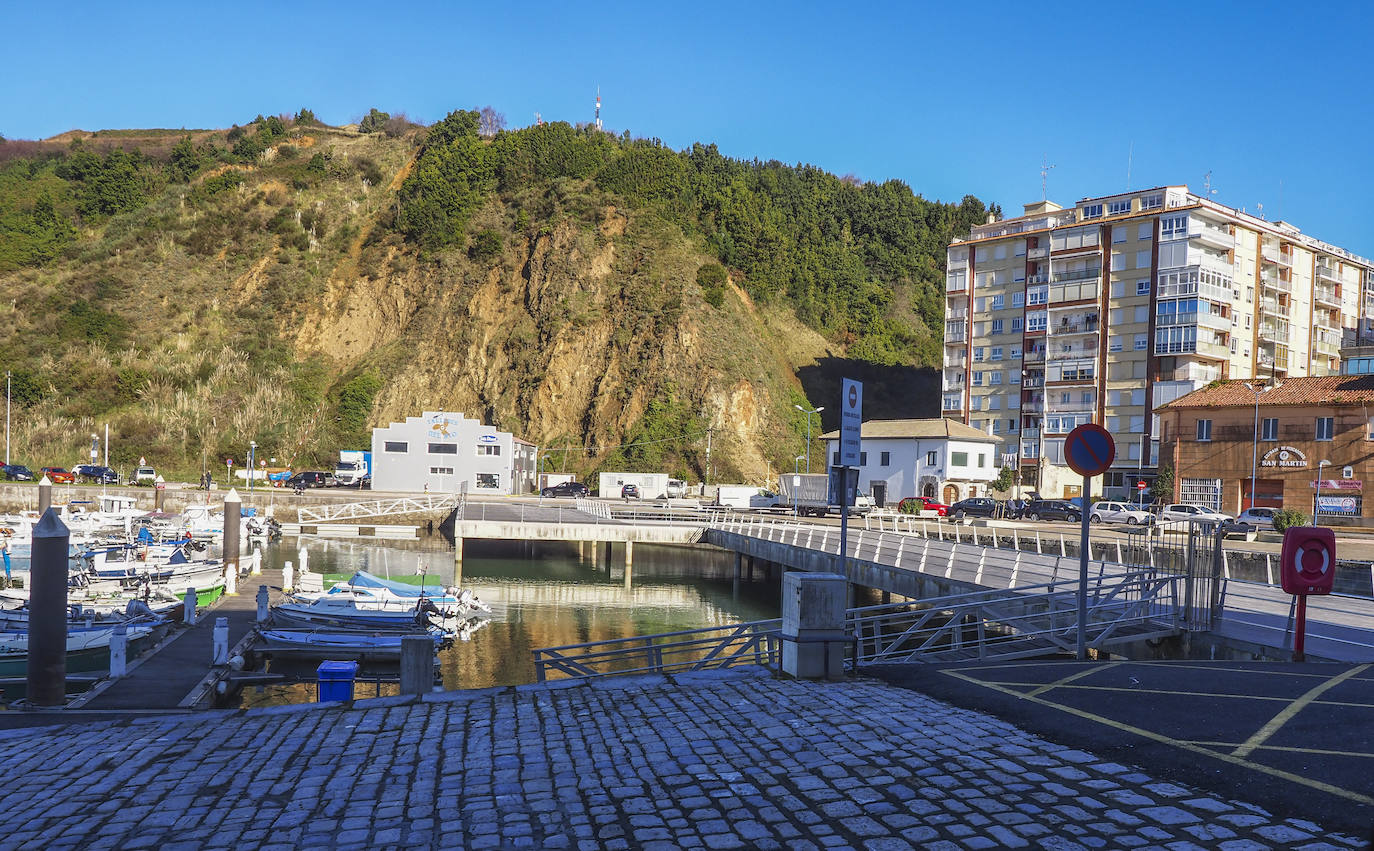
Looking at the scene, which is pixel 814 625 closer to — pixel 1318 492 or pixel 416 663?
pixel 416 663

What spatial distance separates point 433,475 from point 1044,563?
175ft

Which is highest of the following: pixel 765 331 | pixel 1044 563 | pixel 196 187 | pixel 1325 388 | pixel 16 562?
pixel 196 187

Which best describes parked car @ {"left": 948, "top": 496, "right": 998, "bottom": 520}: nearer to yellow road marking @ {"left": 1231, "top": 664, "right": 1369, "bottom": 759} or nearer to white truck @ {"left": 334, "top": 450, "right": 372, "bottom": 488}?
yellow road marking @ {"left": 1231, "top": 664, "right": 1369, "bottom": 759}

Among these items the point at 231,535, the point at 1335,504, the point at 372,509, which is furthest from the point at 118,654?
the point at 1335,504

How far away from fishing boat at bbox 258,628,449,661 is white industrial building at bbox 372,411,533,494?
4444 centimetres

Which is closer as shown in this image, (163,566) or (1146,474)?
(163,566)

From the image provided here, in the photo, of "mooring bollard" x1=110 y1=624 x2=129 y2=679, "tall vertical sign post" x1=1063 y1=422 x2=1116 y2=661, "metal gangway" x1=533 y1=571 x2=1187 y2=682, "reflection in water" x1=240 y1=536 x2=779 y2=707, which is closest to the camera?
"tall vertical sign post" x1=1063 y1=422 x2=1116 y2=661

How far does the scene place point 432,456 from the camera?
233 feet

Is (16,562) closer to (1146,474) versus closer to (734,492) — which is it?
(734,492)

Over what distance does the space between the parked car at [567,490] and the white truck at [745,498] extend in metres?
13.7

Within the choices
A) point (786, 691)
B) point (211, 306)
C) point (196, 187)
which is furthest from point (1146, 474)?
point (196, 187)

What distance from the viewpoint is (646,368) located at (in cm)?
8419

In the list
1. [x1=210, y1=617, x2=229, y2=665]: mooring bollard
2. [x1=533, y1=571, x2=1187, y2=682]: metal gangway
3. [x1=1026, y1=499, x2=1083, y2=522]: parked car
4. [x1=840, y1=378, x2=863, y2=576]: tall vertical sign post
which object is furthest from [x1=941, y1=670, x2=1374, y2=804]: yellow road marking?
[x1=1026, y1=499, x2=1083, y2=522]: parked car

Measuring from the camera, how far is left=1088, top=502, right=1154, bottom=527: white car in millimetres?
49219
